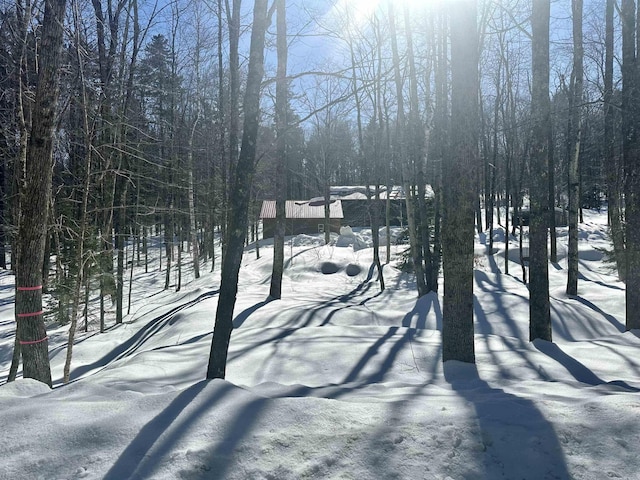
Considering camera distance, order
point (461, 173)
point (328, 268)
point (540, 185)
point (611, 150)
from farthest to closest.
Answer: point (328, 268)
point (611, 150)
point (540, 185)
point (461, 173)

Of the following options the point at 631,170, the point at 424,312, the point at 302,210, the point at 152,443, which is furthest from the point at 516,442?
the point at 302,210

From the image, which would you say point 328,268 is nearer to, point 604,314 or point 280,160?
point 280,160

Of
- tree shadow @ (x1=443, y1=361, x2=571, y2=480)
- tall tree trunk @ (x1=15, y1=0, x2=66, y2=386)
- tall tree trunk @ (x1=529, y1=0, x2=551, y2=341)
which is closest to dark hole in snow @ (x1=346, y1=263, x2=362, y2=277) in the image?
tall tree trunk @ (x1=529, y1=0, x2=551, y2=341)

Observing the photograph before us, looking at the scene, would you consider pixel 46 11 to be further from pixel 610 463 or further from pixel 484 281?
pixel 484 281

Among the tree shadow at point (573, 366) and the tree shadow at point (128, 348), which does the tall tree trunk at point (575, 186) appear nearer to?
the tree shadow at point (573, 366)

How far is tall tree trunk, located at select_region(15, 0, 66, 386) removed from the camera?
5625 mm

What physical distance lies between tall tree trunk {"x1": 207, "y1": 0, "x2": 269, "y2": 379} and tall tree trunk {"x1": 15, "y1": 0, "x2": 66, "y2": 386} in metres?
2.84

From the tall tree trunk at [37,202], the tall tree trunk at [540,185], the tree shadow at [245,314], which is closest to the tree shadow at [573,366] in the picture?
the tall tree trunk at [540,185]

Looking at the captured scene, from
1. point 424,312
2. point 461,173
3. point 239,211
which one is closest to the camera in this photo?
point 239,211

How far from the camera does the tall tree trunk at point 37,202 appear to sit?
5.62m

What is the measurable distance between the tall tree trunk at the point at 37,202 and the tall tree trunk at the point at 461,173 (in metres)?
5.05

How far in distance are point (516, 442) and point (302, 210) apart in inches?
1339

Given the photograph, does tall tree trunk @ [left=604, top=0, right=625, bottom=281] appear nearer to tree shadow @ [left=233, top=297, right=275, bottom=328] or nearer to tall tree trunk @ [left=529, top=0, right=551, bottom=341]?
tall tree trunk @ [left=529, top=0, right=551, bottom=341]

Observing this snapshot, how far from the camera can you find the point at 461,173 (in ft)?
15.9
